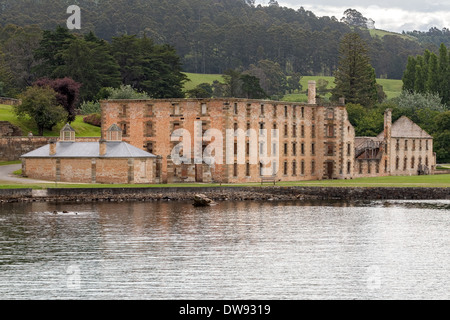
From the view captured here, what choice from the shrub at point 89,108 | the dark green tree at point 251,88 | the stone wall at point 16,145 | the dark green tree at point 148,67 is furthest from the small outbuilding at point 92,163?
the dark green tree at point 251,88

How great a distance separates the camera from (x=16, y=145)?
107 metres

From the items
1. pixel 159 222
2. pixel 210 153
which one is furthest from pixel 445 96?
pixel 159 222

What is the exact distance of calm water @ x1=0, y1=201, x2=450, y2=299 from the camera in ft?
137

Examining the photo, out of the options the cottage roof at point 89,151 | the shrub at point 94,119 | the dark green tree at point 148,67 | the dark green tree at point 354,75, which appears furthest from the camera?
the dark green tree at point 354,75

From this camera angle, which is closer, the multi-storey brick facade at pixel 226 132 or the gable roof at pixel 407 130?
the multi-storey brick facade at pixel 226 132

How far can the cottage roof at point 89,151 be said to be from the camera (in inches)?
3664

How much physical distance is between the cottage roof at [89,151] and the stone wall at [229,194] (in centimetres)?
783

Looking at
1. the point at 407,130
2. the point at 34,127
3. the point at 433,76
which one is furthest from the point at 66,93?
the point at 433,76

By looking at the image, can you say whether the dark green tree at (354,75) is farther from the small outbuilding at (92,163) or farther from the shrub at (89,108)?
the small outbuilding at (92,163)

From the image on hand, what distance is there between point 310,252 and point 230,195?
117 ft

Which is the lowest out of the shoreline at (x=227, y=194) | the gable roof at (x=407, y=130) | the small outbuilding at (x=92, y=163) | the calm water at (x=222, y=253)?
the calm water at (x=222, y=253)

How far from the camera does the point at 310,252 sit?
175ft

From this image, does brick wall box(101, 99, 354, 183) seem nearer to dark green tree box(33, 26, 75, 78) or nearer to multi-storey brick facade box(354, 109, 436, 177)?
multi-storey brick facade box(354, 109, 436, 177)
